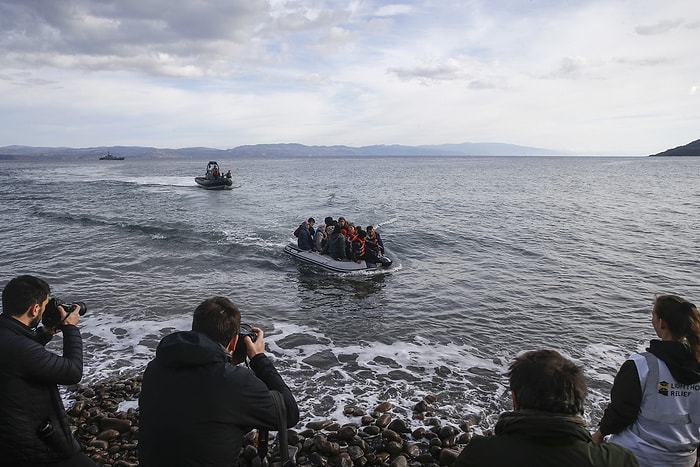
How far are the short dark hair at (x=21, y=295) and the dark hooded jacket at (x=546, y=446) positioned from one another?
11.1 feet

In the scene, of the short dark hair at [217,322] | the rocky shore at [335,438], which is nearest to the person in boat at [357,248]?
the rocky shore at [335,438]

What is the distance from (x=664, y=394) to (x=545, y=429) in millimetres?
1923

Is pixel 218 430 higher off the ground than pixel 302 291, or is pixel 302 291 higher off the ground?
pixel 218 430

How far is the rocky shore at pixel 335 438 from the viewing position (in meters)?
6.23

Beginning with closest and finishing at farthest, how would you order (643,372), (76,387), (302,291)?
(643,372)
(76,387)
(302,291)

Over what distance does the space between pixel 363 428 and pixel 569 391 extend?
5.55 metres

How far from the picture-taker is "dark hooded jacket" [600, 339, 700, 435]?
3.23 m

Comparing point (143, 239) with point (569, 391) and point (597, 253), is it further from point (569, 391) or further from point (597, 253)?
point (569, 391)

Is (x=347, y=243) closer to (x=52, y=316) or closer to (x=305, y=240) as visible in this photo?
(x=305, y=240)

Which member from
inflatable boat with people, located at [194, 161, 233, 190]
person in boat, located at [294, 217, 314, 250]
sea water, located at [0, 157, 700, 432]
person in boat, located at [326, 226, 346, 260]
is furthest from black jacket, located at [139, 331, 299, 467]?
inflatable boat with people, located at [194, 161, 233, 190]

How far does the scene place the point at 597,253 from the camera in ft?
68.7


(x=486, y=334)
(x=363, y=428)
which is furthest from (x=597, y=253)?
(x=363, y=428)

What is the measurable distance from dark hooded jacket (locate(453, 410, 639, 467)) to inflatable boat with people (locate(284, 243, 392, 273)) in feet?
49.0

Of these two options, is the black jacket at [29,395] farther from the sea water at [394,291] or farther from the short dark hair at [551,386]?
the sea water at [394,291]
